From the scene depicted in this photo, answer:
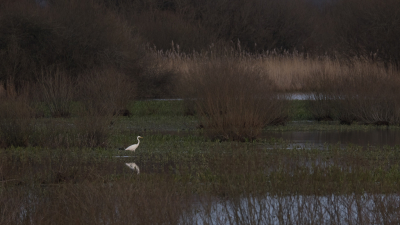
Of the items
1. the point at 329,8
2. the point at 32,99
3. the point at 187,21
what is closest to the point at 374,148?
the point at 32,99

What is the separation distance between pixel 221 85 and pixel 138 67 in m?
14.8

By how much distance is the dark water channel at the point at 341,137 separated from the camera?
1361 cm

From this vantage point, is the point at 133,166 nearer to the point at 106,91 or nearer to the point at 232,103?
the point at 232,103

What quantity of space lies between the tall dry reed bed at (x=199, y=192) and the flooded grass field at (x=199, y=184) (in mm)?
15

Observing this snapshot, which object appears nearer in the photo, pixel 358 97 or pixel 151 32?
pixel 358 97

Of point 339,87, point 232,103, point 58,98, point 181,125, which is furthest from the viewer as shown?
point 58,98

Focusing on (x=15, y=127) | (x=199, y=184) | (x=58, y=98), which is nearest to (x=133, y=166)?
(x=199, y=184)

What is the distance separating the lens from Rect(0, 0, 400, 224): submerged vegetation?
6.72 m

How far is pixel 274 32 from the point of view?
53750 mm

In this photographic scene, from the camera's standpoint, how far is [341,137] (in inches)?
592

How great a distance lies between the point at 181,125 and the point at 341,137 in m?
4.99

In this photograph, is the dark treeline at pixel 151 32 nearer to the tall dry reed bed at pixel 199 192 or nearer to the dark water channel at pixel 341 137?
the dark water channel at pixel 341 137

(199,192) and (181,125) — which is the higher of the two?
(199,192)

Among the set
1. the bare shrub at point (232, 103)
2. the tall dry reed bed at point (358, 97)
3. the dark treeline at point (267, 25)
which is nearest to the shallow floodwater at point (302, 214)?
the bare shrub at point (232, 103)
